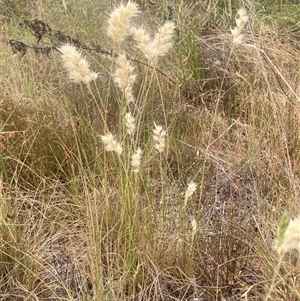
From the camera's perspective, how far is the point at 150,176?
1.71 metres

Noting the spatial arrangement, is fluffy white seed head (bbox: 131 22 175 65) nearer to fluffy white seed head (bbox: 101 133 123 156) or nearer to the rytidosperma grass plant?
the rytidosperma grass plant

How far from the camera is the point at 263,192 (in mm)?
1705

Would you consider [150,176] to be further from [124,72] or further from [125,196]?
[124,72]

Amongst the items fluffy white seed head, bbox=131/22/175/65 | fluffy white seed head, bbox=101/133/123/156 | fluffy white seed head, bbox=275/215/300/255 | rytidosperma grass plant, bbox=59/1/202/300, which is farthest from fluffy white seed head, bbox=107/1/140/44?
fluffy white seed head, bbox=275/215/300/255

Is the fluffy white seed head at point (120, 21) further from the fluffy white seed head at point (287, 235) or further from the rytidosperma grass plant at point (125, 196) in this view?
the fluffy white seed head at point (287, 235)

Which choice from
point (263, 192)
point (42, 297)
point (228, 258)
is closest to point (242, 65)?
point (263, 192)

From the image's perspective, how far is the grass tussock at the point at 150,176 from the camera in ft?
4.22

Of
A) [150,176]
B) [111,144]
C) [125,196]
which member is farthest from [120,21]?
[150,176]

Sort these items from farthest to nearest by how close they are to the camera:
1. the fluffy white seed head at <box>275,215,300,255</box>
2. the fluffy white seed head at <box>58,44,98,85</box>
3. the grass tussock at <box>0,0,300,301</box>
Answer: the grass tussock at <box>0,0,300,301</box>
the fluffy white seed head at <box>58,44,98,85</box>
the fluffy white seed head at <box>275,215,300,255</box>

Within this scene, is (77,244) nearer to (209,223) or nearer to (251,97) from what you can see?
(209,223)

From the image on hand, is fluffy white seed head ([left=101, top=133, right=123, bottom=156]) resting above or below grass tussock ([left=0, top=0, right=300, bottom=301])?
above

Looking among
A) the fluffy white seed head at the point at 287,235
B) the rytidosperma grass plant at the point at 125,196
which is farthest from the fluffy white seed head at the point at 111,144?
the fluffy white seed head at the point at 287,235

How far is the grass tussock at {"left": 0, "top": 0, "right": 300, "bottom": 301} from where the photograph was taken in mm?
1285

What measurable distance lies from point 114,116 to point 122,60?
3.23ft
